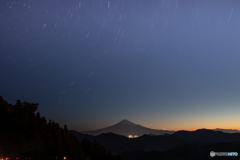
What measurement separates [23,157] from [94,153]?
76.5 ft

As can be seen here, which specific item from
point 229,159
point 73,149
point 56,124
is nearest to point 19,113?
point 56,124

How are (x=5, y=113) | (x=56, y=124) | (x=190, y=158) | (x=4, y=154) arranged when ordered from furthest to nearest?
(x=190, y=158)
(x=56, y=124)
(x=5, y=113)
(x=4, y=154)

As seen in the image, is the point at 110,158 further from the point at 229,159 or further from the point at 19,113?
the point at 229,159

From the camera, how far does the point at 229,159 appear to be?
172625mm

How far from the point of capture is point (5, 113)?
3275 centimetres

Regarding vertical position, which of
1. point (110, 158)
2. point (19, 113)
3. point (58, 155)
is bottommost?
point (110, 158)

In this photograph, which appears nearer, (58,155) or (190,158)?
(58,155)

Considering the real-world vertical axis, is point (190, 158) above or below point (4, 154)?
below

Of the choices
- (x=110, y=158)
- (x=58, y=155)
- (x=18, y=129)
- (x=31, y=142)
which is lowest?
(x=110, y=158)

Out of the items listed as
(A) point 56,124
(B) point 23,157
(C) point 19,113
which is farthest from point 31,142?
(A) point 56,124

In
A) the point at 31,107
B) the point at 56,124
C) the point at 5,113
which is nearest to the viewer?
the point at 5,113

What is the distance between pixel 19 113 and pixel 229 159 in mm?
193169

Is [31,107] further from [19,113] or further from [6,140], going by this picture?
[6,140]

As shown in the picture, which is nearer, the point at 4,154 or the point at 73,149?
the point at 4,154
